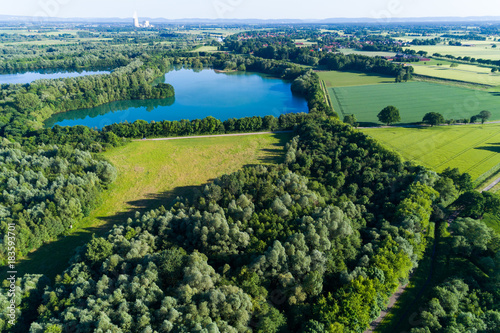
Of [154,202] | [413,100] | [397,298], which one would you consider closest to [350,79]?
[413,100]

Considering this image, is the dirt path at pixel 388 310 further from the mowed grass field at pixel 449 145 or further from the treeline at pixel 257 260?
the mowed grass field at pixel 449 145

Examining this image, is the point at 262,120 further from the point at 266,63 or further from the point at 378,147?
the point at 266,63

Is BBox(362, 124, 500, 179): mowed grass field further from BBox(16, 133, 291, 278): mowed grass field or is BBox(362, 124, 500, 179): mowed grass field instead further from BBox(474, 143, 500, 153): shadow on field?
BBox(16, 133, 291, 278): mowed grass field

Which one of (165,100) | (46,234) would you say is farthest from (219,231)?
(165,100)

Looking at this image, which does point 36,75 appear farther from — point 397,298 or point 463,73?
point 463,73

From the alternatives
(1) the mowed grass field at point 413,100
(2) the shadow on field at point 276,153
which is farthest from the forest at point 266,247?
(1) the mowed grass field at point 413,100

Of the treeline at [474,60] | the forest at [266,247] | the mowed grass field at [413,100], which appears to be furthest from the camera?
Answer: the treeline at [474,60]
